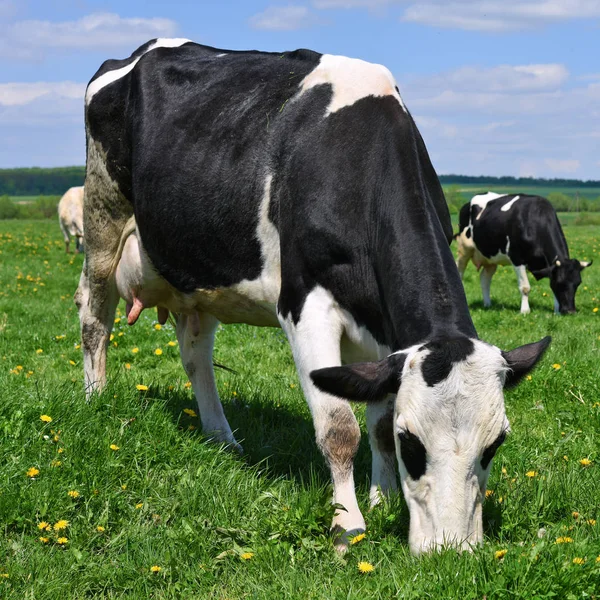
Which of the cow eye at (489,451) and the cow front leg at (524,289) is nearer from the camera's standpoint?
the cow eye at (489,451)

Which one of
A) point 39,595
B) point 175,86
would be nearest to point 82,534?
point 39,595

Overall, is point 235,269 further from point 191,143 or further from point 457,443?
point 457,443

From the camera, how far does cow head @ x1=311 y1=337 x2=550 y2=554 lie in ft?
11.4

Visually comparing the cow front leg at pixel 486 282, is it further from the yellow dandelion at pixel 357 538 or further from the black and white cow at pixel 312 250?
the yellow dandelion at pixel 357 538

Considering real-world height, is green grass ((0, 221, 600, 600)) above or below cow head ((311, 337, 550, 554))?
below

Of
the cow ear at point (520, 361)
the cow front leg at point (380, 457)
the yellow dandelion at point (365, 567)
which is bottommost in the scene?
the yellow dandelion at point (365, 567)

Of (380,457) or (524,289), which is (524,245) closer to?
(524,289)

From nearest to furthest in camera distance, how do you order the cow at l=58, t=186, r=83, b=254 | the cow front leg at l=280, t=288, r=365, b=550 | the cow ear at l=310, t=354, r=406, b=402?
the cow ear at l=310, t=354, r=406, b=402
the cow front leg at l=280, t=288, r=365, b=550
the cow at l=58, t=186, r=83, b=254

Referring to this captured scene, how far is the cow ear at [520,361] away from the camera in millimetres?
3721

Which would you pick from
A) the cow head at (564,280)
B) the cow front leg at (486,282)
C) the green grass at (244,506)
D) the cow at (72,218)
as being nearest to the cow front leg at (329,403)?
the green grass at (244,506)

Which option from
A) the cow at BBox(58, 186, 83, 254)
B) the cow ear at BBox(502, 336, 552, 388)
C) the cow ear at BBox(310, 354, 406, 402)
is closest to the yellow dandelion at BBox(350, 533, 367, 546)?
the cow ear at BBox(310, 354, 406, 402)

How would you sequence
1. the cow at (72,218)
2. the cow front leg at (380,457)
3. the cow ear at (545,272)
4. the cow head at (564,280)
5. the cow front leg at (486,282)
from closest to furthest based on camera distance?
the cow front leg at (380,457) → the cow head at (564,280) → the cow ear at (545,272) → the cow front leg at (486,282) → the cow at (72,218)

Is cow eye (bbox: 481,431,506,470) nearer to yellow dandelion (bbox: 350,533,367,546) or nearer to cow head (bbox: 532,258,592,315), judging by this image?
yellow dandelion (bbox: 350,533,367,546)

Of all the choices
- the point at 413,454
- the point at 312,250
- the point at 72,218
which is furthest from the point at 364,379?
the point at 72,218
